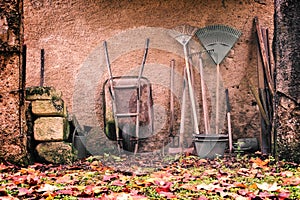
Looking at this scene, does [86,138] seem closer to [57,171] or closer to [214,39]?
[57,171]

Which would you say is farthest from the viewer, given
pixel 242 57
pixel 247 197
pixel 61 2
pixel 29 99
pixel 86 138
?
pixel 242 57

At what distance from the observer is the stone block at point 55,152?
373 cm

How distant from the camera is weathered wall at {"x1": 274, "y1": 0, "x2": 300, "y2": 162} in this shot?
3.31 metres

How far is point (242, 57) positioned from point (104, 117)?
78.4 inches

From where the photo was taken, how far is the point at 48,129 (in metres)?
3.75

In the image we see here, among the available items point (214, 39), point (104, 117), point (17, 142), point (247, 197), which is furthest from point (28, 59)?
point (247, 197)

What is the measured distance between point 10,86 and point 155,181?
1525 mm

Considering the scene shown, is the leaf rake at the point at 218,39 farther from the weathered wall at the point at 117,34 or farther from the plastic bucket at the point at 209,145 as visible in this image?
the plastic bucket at the point at 209,145

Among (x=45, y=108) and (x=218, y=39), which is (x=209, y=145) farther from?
(x=45, y=108)

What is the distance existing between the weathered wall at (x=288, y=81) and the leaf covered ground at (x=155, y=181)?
175 mm

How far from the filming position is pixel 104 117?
16.0 ft

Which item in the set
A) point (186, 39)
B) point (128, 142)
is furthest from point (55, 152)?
point (186, 39)

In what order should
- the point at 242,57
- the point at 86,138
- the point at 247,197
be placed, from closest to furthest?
1. the point at 247,197
2. the point at 86,138
3. the point at 242,57

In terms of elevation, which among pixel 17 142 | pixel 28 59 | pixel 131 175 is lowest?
pixel 131 175
